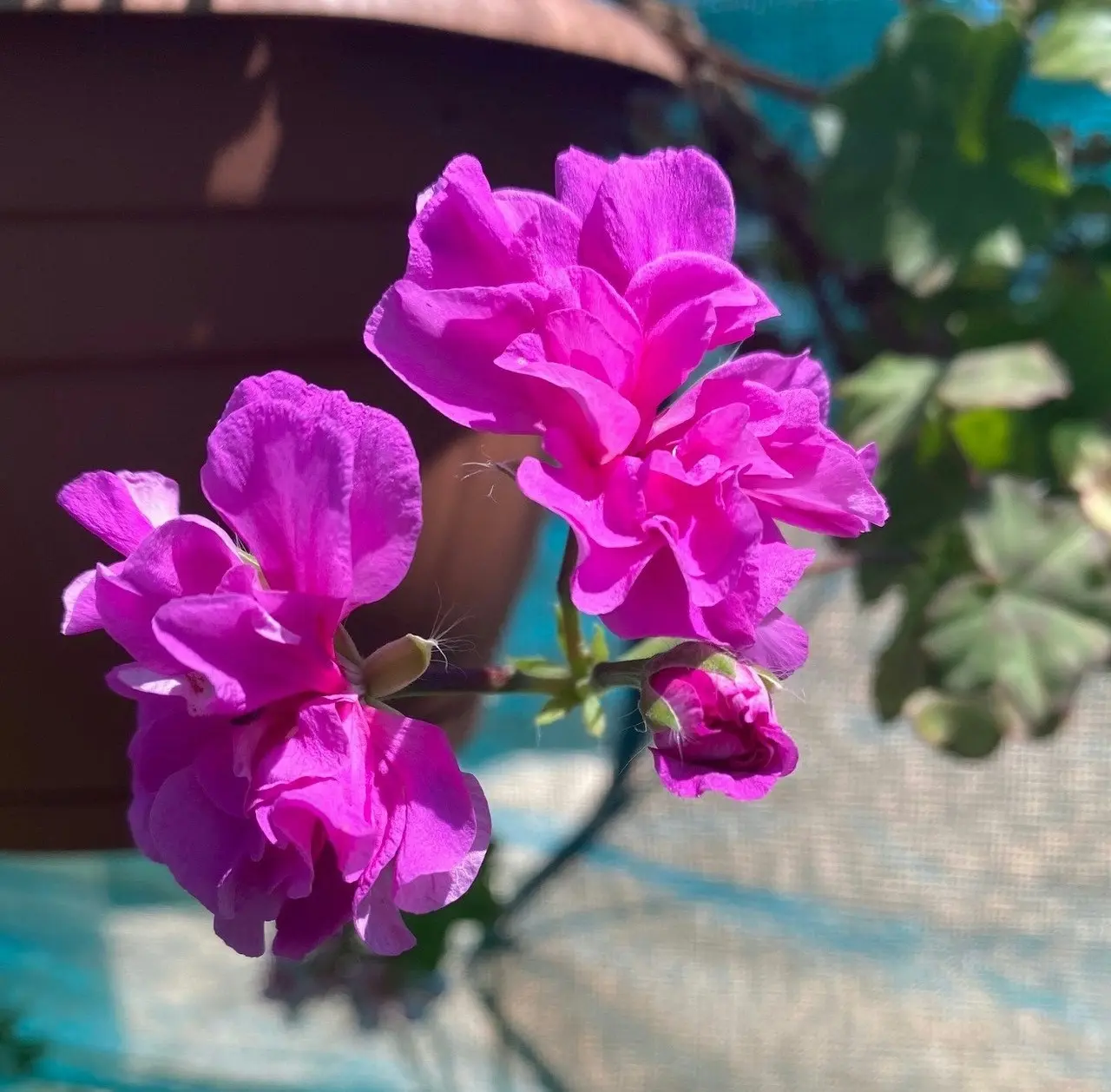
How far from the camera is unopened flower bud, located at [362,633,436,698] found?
0.88ft

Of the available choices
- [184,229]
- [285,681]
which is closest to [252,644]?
[285,681]

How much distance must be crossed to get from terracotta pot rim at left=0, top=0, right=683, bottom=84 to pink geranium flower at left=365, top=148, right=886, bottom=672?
0.21 m

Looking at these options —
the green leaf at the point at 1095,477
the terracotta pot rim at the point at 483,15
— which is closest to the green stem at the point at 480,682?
the terracotta pot rim at the point at 483,15

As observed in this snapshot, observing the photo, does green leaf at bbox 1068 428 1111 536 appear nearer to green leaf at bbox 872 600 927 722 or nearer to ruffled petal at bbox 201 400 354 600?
green leaf at bbox 872 600 927 722

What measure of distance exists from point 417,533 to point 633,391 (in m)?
0.06

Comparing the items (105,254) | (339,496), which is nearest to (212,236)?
(105,254)

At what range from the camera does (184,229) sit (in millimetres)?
454

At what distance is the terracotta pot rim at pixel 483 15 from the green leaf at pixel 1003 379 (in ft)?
0.71

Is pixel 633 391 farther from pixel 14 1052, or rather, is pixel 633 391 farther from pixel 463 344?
pixel 14 1052

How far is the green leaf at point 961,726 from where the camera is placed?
58 cm

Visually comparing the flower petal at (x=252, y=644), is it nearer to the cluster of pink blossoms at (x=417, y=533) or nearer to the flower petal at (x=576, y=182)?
the cluster of pink blossoms at (x=417, y=533)

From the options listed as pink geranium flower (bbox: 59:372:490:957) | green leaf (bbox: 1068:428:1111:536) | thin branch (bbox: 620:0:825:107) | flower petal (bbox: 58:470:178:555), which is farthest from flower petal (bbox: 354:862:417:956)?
thin branch (bbox: 620:0:825:107)

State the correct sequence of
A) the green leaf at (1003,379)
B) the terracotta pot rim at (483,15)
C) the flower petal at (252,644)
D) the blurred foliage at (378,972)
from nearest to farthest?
the flower petal at (252,644), the terracotta pot rim at (483,15), the green leaf at (1003,379), the blurred foliage at (378,972)

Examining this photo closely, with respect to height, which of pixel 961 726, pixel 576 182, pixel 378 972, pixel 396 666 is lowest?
pixel 378 972
